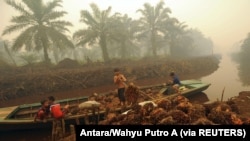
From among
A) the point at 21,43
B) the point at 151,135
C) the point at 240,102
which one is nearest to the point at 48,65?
the point at 21,43

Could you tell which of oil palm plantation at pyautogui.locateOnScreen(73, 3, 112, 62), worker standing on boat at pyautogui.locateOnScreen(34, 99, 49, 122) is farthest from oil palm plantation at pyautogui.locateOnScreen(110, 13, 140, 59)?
worker standing on boat at pyautogui.locateOnScreen(34, 99, 49, 122)

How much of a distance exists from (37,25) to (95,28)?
19.6 feet

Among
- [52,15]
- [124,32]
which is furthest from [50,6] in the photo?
[124,32]

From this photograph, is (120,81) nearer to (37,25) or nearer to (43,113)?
(43,113)

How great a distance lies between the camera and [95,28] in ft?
77.2

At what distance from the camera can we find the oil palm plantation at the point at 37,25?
18.6 meters

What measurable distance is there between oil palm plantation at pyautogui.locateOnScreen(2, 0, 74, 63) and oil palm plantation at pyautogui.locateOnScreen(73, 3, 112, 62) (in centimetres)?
247

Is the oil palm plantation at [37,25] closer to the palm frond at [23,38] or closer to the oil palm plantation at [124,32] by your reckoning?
the palm frond at [23,38]

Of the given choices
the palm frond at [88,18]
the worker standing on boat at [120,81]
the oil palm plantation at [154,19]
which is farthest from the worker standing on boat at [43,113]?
the oil palm plantation at [154,19]

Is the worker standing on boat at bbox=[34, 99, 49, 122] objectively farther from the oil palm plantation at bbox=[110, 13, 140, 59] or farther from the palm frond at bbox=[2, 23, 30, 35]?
the oil palm plantation at bbox=[110, 13, 140, 59]

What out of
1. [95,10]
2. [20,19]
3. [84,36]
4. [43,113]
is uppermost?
[95,10]

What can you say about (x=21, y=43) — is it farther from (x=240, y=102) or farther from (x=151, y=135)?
(x=151, y=135)

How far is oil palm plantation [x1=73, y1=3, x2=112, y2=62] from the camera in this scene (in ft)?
74.3

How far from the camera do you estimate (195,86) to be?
38.9ft
